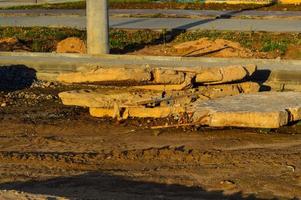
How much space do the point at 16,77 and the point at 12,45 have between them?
4368 millimetres

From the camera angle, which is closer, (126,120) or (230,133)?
(230,133)

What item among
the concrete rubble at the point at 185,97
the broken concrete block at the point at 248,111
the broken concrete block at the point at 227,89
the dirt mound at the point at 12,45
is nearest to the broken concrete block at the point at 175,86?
the concrete rubble at the point at 185,97

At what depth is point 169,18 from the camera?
26625mm

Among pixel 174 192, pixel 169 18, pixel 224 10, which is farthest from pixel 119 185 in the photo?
pixel 224 10

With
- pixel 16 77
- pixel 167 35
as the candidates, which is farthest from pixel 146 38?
pixel 16 77

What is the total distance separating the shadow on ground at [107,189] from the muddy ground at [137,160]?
0.01 meters

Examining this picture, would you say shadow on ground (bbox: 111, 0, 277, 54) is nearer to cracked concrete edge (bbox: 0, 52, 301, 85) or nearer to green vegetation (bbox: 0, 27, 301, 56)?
green vegetation (bbox: 0, 27, 301, 56)

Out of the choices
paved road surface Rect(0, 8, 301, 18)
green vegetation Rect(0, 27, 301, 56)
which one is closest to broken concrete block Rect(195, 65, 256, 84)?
green vegetation Rect(0, 27, 301, 56)

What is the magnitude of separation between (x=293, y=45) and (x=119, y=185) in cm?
1059

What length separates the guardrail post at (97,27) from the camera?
17203mm

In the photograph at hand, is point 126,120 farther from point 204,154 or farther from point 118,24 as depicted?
point 118,24

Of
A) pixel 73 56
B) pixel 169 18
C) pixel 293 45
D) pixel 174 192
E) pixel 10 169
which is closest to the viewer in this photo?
pixel 174 192

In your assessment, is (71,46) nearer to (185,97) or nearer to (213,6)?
(185,97)

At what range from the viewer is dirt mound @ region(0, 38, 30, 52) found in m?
18.8
